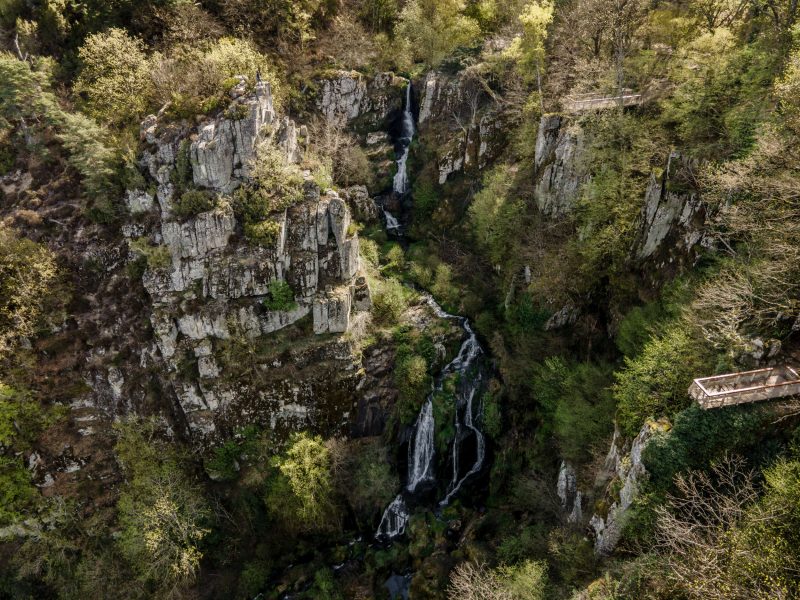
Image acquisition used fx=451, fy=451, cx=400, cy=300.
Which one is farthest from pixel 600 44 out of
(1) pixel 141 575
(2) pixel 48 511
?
(2) pixel 48 511

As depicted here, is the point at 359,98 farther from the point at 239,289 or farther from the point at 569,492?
the point at 569,492

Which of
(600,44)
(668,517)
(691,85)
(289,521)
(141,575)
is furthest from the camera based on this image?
(600,44)

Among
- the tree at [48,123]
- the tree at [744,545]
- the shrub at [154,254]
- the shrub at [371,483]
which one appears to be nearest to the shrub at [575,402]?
the tree at [744,545]

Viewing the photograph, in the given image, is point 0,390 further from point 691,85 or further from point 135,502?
point 691,85

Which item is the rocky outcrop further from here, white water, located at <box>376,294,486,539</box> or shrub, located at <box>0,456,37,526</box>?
shrub, located at <box>0,456,37,526</box>

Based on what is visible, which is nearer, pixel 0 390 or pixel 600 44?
pixel 0 390

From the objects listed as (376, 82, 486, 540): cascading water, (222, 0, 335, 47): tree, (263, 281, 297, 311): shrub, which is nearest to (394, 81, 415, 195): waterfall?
(222, 0, 335, 47): tree
